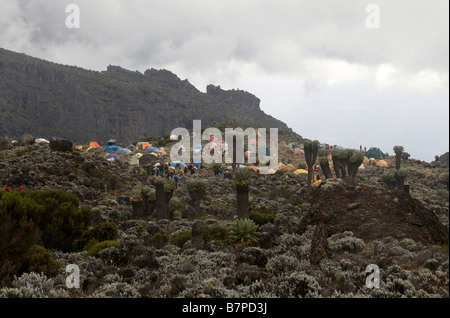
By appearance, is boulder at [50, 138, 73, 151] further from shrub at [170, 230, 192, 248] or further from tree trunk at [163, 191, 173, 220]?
shrub at [170, 230, 192, 248]

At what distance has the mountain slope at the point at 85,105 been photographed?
9750 centimetres

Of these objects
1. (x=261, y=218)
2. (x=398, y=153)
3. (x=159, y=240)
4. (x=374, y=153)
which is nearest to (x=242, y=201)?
(x=261, y=218)

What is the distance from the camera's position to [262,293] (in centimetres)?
644

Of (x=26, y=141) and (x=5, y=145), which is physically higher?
(x=26, y=141)

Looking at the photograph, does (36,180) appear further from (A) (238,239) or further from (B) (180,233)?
(A) (238,239)

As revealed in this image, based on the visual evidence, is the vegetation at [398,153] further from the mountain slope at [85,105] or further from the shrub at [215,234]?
the mountain slope at [85,105]

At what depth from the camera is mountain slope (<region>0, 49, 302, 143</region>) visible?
97.5m

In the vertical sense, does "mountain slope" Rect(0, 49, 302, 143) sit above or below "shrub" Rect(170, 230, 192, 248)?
above

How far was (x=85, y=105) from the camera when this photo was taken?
109 metres

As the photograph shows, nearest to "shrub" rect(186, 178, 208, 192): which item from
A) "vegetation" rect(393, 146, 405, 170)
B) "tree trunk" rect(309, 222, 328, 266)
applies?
"tree trunk" rect(309, 222, 328, 266)

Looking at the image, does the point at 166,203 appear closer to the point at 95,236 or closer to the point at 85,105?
the point at 95,236

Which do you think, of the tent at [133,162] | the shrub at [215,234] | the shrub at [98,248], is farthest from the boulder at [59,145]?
the shrub at [98,248]
